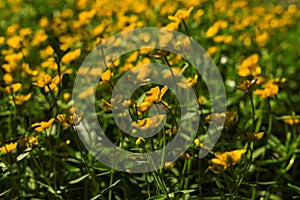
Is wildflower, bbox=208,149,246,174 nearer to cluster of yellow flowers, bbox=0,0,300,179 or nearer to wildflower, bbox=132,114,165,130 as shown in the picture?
cluster of yellow flowers, bbox=0,0,300,179

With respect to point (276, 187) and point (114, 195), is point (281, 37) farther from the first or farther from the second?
point (114, 195)

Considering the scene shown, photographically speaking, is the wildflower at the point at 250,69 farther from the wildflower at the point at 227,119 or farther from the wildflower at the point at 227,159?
the wildflower at the point at 227,159

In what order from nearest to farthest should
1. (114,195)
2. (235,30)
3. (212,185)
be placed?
(114,195)
(212,185)
(235,30)

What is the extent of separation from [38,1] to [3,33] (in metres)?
1.06

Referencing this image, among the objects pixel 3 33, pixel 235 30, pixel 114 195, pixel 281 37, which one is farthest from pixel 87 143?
pixel 281 37

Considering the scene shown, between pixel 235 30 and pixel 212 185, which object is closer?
pixel 212 185

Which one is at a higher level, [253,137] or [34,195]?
[253,137]

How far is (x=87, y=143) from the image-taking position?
4.54ft

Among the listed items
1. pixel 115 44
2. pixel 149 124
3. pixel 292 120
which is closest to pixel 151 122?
pixel 149 124

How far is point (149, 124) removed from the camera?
3.58 feet

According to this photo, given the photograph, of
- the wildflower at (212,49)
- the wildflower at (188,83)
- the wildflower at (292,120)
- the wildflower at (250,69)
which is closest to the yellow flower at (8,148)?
the wildflower at (188,83)

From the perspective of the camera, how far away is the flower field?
1.18 m

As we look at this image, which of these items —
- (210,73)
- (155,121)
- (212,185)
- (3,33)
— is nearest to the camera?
(155,121)

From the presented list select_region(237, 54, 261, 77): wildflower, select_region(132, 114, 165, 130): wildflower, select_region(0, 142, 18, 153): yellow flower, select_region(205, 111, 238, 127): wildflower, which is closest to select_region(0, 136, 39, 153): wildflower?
select_region(0, 142, 18, 153): yellow flower
